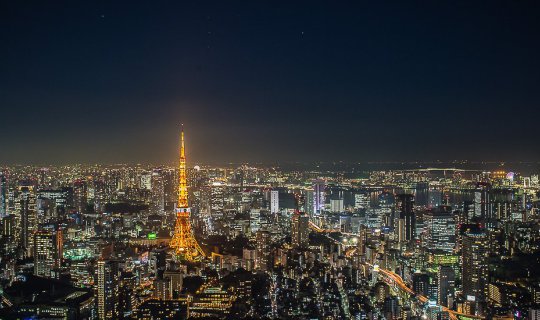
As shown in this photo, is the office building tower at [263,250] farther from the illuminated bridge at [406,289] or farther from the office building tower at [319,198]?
the illuminated bridge at [406,289]

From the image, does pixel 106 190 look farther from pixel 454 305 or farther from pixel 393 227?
pixel 454 305

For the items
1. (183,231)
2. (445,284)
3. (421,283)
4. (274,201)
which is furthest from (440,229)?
(183,231)

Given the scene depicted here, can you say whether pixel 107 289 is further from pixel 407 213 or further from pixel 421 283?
pixel 407 213

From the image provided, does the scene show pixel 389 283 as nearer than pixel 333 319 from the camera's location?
No

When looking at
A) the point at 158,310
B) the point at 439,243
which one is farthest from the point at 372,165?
the point at 158,310

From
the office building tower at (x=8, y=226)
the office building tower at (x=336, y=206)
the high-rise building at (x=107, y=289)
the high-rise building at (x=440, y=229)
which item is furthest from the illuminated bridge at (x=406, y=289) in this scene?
the office building tower at (x=8, y=226)

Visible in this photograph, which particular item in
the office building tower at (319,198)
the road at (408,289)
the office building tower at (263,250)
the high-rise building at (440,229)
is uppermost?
the office building tower at (319,198)
